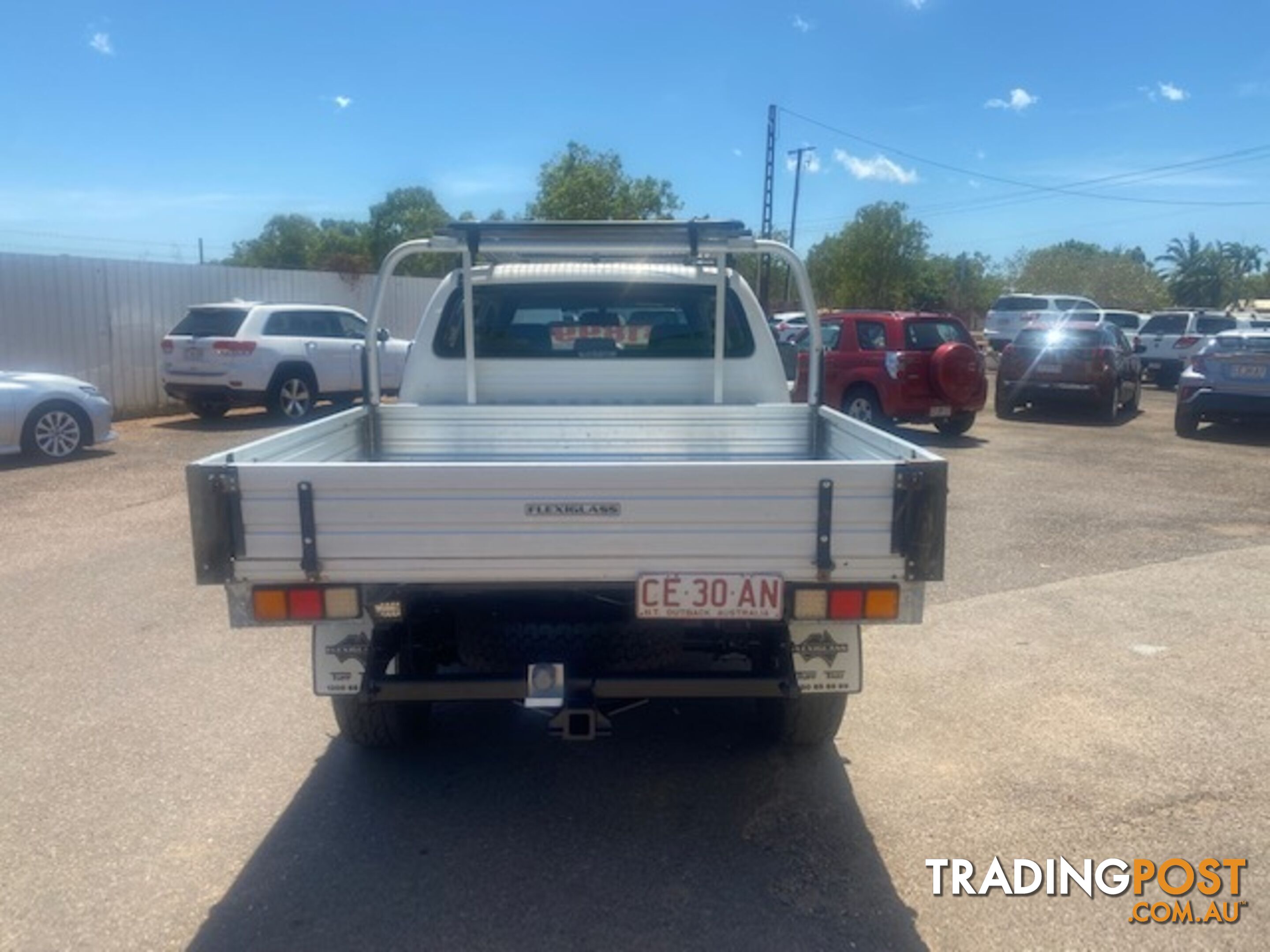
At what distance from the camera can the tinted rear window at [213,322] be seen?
48.6ft

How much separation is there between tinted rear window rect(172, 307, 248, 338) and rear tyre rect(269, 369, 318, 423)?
3.06 feet

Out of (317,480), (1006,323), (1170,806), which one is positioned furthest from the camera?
(1006,323)

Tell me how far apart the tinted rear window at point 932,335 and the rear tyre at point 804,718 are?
10.2m

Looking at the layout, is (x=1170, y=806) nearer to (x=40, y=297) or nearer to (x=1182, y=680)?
(x=1182, y=680)

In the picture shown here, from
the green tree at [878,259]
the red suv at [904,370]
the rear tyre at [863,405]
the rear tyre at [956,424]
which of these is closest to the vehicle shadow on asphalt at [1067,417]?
the rear tyre at [956,424]

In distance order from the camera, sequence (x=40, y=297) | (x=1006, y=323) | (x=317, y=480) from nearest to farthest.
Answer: (x=317, y=480) < (x=40, y=297) < (x=1006, y=323)

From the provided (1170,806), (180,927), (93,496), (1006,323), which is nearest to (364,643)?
(180,927)

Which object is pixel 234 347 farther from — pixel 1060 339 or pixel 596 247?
pixel 1060 339

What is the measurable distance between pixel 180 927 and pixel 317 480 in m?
1.40

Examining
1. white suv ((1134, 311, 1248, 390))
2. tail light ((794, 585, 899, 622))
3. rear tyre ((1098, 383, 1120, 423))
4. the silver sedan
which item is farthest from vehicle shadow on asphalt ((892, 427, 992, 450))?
white suv ((1134, 311, 1248, 390))

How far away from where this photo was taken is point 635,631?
11.8ft

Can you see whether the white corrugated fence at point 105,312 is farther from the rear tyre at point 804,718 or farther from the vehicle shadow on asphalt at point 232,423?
the rear tyre at point 804,718

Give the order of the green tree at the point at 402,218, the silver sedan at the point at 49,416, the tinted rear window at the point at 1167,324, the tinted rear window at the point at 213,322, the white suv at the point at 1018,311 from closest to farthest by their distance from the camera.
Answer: the silver sedan at the point at 49,416 → the tinted rear window at the point at 213,322 → the tinted rear window at the point at 1167,324 → the white suv at the point at 1018,311 → the green tree at the point at 402,218

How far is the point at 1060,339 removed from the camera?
16.6 metres
